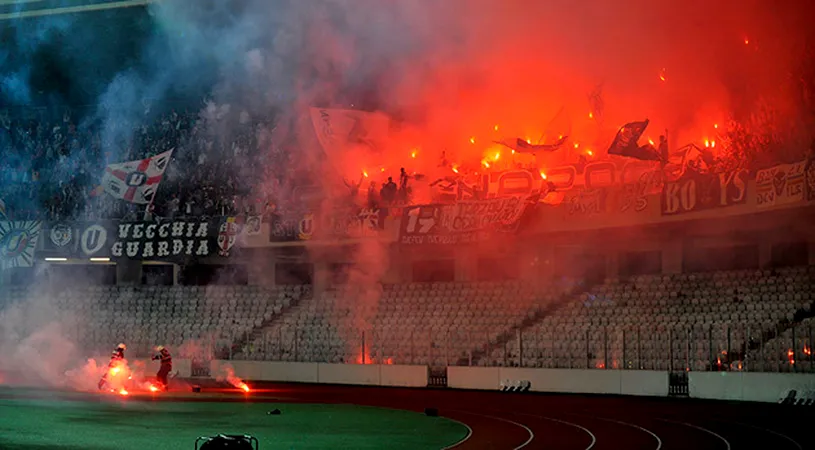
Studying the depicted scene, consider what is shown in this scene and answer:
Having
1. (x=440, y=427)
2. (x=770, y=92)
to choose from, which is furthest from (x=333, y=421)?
(x=770, y=92)

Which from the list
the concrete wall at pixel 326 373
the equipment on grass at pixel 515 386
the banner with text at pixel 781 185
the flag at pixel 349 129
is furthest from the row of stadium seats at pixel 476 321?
the flag at pixel 349 129

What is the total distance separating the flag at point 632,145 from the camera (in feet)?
127

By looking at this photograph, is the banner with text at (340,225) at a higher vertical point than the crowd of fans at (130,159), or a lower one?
lower

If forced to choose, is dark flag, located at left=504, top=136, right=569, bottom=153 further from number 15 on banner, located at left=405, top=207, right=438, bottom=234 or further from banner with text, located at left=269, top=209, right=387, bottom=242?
banner with text, located at left=269, top=209, right=387, bottom=242

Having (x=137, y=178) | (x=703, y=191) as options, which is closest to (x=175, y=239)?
(x=137, y=178)

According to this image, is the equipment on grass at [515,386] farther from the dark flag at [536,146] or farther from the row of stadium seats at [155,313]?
the row of stadium seats at [155,313]

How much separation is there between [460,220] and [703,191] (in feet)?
32.1

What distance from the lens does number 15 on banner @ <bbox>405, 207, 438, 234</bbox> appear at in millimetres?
40188

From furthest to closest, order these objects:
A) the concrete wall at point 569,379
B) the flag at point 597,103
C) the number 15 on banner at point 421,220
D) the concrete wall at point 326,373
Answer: the flag at point 597,103
the number 15 on banner at point 421,220
the concrete wall at point 326,373
the concrete wall at point 569,379

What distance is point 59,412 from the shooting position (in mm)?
24766

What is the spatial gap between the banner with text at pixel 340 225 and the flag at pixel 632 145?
857cm

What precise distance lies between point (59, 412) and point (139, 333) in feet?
64.5

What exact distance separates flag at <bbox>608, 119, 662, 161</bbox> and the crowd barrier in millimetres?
9403

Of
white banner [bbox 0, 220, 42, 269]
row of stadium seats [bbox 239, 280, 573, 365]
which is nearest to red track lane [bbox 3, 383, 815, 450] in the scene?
row of stadium seats [bbox 239, 280, 573, 365]
